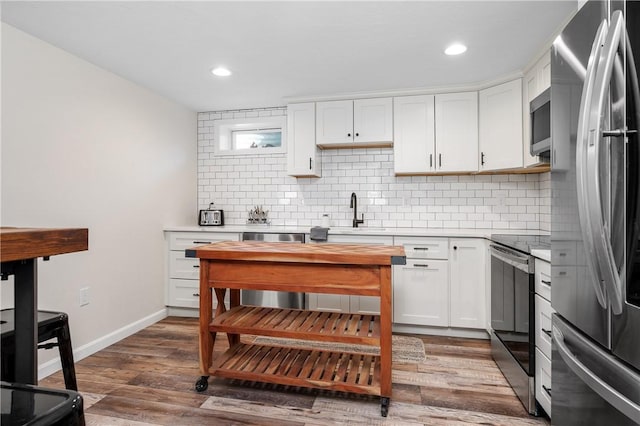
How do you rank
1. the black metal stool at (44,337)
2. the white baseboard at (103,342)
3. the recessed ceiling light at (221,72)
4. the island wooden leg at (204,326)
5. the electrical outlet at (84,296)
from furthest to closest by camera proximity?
1. the recessed ceiling light at (221,72)
2. the electrical outlet at (84,296)
3. the white baseboard at (103,342)
4. the island wooden leg at (204,326)
5. the black metal stool at (44,337)

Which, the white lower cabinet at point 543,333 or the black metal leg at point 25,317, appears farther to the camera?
the white lower cabinet at point 543,333

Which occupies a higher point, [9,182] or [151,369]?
[9,182]

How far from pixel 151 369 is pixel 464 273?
2.71 metres

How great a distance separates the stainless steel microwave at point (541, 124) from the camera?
6.89 ft

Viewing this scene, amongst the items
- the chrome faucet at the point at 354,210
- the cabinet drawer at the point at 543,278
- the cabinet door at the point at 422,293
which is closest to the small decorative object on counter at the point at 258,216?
the chrome faucet at the point at 354,210

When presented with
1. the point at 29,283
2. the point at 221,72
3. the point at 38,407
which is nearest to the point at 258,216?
the point at 221,72

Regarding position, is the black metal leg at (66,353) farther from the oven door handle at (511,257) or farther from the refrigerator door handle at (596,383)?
the oven door handle at (511,257)

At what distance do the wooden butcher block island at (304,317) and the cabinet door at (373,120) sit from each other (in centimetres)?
174

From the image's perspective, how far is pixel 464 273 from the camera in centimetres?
313

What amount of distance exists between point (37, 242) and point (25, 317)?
311 millimetres

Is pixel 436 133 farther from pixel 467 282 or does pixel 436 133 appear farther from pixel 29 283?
pixel 29 283

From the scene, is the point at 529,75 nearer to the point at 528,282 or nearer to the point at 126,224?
the point at 528,282

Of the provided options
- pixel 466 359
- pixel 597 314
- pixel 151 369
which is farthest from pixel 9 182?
pixel 466 359

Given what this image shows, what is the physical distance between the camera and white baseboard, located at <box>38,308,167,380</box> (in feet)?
7.95
